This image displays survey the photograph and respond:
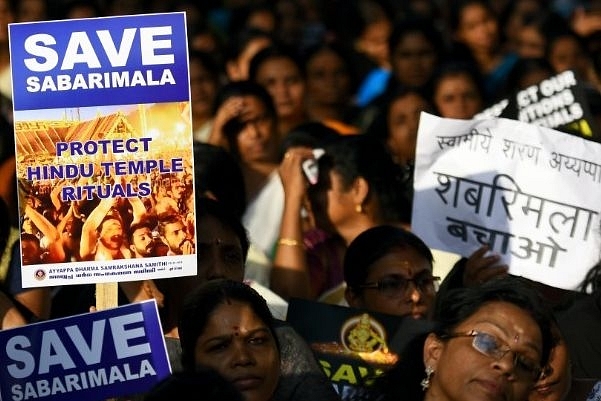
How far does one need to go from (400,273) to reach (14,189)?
7.55ft

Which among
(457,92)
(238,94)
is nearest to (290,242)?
(238,94)

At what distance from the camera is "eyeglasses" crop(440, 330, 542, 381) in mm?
5645

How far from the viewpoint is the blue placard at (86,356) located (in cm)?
556

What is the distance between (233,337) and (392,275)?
4.71 feet

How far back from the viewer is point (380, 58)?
13.8 metres

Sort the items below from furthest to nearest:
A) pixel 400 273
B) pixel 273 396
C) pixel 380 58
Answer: pixel 380 58
pixel 400 273
pixel 273 396

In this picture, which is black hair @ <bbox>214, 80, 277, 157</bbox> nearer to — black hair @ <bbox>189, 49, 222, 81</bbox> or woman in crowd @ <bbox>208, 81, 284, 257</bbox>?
woman in crowd @ <bbox>208, 81, 284, 257</bbox>

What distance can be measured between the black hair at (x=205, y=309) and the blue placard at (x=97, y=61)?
644mm

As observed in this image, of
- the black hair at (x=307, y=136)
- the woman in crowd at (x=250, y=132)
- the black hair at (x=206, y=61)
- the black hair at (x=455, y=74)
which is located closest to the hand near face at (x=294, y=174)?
the black hair at (x=307, y=136)

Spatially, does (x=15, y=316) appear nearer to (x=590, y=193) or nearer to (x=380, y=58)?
(x=590, y=193)

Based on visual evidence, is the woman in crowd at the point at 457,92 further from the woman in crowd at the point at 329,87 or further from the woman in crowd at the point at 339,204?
the woman in crowd at the point at 339,204

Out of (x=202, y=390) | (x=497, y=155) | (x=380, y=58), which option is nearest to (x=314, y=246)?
(x=497, y=155)

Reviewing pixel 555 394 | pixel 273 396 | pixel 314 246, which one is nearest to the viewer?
pixel 273 396

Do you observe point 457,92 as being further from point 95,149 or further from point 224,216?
point 95,149
